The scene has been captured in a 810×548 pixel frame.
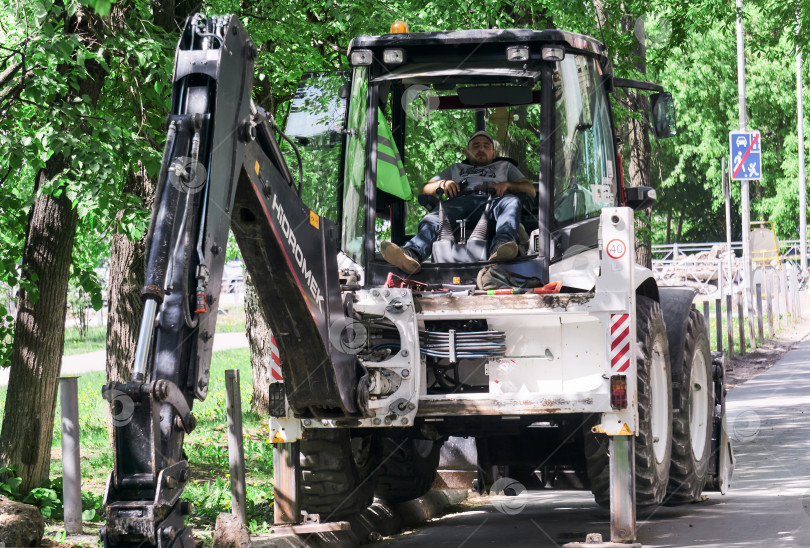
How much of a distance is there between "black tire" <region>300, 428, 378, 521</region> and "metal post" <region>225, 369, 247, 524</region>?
382 mm

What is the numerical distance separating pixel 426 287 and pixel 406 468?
1522mm

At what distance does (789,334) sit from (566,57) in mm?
21814

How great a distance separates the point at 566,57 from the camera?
7.41 meters

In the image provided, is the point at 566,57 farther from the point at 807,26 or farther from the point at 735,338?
the point at 735,338

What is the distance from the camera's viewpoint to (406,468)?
26.9 feet

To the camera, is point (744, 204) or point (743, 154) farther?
point (744, 204)

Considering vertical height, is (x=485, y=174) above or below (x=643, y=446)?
above

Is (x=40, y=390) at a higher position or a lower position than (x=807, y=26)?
lower

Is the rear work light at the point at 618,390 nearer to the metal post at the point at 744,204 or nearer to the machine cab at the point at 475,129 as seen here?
the machine cab at the point at 475,129

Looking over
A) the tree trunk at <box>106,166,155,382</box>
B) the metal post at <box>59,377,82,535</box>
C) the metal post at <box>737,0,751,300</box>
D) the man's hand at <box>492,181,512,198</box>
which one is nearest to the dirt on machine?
the man's hand at <box>492,181,512,198</box>

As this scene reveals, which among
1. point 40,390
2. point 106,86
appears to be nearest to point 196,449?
point 40,390

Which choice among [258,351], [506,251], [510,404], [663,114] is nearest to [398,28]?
[506,251]

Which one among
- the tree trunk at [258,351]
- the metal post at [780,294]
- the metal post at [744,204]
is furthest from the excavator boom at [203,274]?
the metal post at [780,294]

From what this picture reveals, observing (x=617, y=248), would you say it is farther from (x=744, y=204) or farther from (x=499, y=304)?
(x=744, y=204)
